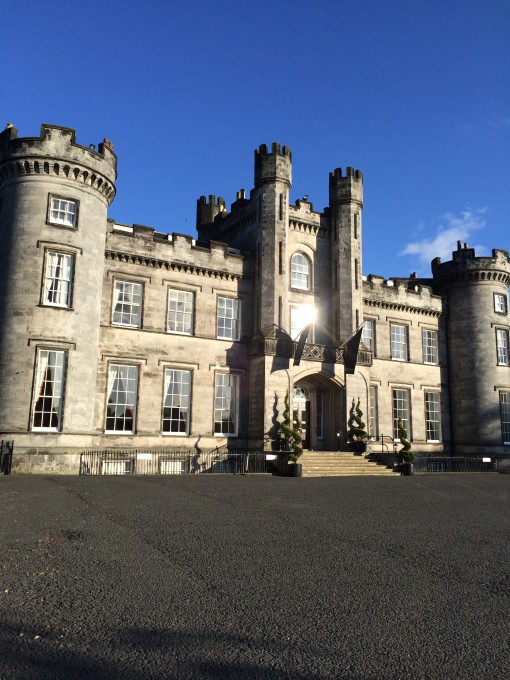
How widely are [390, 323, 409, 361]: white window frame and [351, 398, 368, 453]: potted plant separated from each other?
21.0 ft

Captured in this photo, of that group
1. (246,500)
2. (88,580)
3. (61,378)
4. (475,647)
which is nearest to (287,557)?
(88,580)

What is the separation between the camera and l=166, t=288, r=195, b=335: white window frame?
25109 millimetres

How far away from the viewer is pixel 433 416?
106 feet

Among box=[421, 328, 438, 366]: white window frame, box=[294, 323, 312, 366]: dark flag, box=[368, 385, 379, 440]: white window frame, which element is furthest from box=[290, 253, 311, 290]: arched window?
box=[421, 328, 438, 366]: white window frame

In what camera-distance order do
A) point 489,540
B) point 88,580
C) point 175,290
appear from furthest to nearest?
point 175,290, point 489,540, point 88,580

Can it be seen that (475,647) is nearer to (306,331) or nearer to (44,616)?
(44,616)

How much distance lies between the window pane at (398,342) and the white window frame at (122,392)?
15422 mm

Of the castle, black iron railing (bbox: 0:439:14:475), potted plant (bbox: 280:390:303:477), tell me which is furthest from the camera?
potted plant (bbox: 280:390:303:477)

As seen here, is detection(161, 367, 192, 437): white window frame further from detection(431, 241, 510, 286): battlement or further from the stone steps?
A: detection(431, 241, 510, 286): battlement

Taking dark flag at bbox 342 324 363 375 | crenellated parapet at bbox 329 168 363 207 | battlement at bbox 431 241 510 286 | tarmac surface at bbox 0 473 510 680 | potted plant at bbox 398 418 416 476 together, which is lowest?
tarmac surface at bbox 0 473 510 680

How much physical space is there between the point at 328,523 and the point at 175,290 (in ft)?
56.1

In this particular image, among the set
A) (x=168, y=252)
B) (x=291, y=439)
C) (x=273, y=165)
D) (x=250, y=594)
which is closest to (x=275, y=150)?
(x=273, y=165)

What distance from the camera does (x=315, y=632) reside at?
4.74 metres

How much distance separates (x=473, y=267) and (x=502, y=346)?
511 cm
